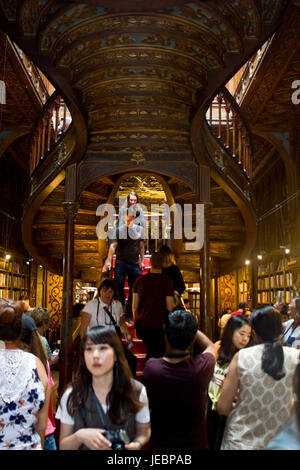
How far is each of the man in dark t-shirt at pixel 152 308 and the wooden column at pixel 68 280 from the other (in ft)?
6.01

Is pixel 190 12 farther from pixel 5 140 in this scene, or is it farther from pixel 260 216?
pixel 260 216

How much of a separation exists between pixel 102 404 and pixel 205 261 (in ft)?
14.5

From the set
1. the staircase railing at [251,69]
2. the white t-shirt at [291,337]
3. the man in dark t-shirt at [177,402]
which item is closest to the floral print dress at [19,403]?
the man in dark t-shirt at [177,402]

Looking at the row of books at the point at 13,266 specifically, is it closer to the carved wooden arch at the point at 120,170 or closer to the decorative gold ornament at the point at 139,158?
the carved wooden arch at the point at 120,170

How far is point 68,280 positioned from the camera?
6078 millimetres

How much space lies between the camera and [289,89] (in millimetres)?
8578

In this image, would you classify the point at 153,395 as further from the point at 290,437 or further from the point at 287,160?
the point at 287,160

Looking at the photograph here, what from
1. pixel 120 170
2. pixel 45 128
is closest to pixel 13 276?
pixel 45 128

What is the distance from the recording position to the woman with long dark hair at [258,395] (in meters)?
2.07

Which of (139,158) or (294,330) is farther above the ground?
(139,158)

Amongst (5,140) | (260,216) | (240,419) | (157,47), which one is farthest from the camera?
(260,216)
